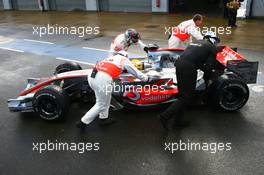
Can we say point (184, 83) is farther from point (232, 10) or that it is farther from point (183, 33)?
point (232, 10)

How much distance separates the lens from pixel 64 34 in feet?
47.3

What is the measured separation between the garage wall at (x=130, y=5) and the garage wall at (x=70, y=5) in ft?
7.70

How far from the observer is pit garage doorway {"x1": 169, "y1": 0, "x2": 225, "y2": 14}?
18661 millimetres

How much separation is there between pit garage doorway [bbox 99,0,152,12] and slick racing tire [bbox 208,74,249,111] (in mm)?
14013

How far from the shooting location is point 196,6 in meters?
20.9

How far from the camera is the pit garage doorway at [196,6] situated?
1866 centimetres

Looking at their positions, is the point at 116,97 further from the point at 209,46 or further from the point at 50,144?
the point at 209,46

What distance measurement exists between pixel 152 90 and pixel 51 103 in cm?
200

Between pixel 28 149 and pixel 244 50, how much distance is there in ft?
26.2

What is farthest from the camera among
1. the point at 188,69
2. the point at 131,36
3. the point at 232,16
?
the point at 232,16

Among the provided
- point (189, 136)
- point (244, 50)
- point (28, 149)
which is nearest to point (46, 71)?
point (28, 149)

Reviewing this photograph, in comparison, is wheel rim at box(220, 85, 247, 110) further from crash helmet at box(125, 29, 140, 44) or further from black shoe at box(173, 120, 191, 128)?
crash helmet at box(125, 29, 140, 44)

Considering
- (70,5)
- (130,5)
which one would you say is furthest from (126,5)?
(70,5)

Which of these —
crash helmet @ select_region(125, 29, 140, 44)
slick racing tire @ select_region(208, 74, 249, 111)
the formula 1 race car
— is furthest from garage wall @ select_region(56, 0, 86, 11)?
slick racing tire @ select_region(208, 74, 249, 111)
